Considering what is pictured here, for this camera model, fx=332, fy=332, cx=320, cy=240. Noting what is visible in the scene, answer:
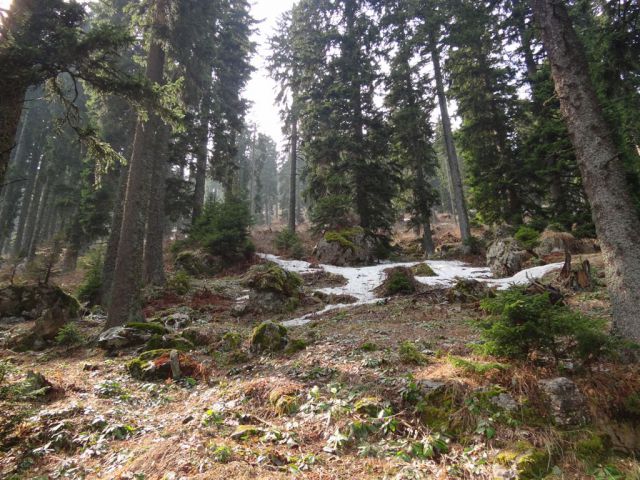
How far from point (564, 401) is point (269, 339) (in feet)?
16.0

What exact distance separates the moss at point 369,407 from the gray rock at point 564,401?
69.4 inches

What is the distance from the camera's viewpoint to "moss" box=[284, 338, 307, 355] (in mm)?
6422

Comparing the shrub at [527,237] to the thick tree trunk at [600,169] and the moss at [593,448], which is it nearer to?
the thick tree trunk at [600,169]

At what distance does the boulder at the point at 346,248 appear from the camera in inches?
680

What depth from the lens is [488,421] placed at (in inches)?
135

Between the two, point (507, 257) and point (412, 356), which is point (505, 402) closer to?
point (412, 356)

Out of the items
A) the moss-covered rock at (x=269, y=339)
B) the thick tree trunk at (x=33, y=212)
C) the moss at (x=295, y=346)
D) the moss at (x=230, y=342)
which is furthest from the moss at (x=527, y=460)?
the thick tree trunk at (x=33, y=212)

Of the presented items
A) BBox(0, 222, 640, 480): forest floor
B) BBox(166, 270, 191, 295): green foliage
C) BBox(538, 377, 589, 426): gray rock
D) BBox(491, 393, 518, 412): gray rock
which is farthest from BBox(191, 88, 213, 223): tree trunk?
BBox(538, 377, 589, 426): gray rock

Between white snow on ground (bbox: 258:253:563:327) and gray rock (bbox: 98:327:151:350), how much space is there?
3.61 m

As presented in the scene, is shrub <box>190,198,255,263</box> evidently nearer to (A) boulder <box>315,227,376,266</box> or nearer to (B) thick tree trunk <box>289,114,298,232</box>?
(A) boulder <box>315,227,376,266</box>

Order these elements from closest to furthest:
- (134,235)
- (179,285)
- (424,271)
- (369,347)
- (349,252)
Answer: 1. (369,347)
2. (134,235)
3. (179,285)
4. (424,271)
5. (349,252)

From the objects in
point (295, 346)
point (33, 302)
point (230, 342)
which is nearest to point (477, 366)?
point (295, 346)

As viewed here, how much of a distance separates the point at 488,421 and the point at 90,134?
9376mm

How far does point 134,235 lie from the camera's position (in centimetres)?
915
